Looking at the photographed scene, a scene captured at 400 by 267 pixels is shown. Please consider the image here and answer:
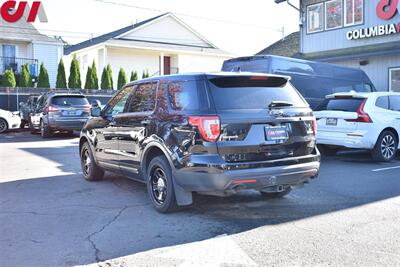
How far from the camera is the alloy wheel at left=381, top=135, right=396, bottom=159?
1010 cm

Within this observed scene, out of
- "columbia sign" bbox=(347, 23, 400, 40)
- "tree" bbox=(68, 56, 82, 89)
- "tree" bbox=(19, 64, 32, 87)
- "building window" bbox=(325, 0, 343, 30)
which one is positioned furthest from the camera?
"tree" bbox=(68, 56, 82, 89)

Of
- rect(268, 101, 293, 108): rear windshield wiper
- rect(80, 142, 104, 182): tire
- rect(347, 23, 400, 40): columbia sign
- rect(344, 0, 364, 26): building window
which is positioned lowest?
rect(80, 142, 104, 182): tire

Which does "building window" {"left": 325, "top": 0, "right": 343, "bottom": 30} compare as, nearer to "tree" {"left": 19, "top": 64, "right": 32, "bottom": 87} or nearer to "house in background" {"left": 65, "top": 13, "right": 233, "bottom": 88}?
"house in background" {"left": 65, "top": 13, "right": 233, "bottom": 88}

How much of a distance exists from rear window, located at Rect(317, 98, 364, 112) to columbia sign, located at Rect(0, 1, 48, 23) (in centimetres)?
2365

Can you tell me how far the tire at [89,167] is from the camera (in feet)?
26.5

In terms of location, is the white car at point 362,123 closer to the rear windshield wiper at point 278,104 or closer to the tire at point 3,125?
the rear windshield wiper at point 278,104

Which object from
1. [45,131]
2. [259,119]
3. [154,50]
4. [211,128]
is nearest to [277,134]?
[259,119]

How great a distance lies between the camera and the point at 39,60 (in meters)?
31.0

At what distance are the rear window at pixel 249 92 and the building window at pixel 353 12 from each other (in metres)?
14.0

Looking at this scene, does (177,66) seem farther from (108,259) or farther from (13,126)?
(108,259)

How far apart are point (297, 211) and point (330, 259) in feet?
5.59

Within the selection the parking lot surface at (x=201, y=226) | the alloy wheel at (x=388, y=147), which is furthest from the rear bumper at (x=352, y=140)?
the parking lot surface at (x=201, y=226)

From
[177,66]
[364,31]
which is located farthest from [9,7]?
[364,31]

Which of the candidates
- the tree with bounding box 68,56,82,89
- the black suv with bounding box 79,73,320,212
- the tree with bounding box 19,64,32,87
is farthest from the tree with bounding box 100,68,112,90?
the black suv with bounding box 79,73,320,212
